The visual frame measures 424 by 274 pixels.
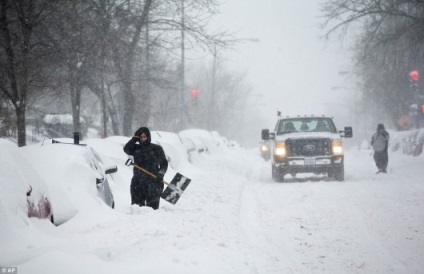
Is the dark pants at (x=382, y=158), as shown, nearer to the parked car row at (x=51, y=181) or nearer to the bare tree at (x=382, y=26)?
the bare tree at (x=382, y=26)

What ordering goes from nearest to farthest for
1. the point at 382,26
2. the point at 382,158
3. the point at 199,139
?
the point at 382,158 → the point at 382,26 → the point at 199,139

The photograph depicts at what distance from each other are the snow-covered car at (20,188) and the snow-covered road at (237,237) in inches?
7.1

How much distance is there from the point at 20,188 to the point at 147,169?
A: 4.29m

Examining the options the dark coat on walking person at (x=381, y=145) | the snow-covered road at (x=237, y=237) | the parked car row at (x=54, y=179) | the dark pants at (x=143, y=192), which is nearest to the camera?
the snow-covered road at (x=237, y=237)

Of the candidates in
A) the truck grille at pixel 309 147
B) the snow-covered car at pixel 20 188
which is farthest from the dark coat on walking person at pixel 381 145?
the snow-covered car at pixel 20 188

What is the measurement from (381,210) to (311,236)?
2813mm

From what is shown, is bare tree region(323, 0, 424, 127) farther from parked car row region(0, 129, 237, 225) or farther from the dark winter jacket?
parked car row region(0, 129, 237, 225)

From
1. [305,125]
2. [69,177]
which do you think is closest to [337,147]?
[305,125]

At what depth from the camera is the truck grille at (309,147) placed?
57.2 ft

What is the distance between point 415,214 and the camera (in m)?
10.5

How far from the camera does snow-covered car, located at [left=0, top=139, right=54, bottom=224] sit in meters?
5.43

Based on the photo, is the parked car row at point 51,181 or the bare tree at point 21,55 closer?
the parked car row at point 51,181

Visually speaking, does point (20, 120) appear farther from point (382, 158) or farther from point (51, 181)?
point (382, 158)

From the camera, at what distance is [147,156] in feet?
32.7
